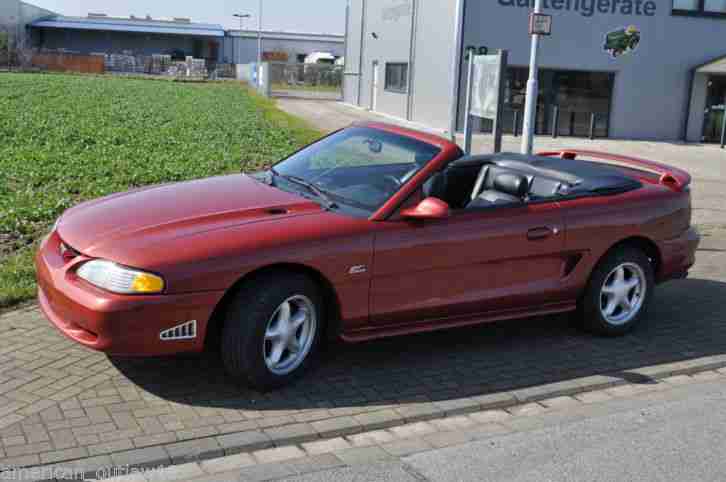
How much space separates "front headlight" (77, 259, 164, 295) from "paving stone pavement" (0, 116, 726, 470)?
0.65 m

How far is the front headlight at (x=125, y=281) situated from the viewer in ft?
14.0

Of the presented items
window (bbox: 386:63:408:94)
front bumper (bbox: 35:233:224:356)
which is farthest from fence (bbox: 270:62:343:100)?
front bumper (bbox: 35:233:224:356)

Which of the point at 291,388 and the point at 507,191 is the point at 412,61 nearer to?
the point at 507,191

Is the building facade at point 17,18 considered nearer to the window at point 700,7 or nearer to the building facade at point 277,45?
the building facade at point 277,45

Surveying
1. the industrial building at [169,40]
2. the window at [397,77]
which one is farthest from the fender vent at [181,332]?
the industrial building at [169,40]

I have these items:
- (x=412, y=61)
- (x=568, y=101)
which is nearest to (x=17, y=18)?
(x=412, y=61)

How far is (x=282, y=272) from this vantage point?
4.67 meters

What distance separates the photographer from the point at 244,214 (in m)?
4.92

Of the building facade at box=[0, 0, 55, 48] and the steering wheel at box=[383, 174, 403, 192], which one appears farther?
the building facade at box=[0, 0, 55, 48]

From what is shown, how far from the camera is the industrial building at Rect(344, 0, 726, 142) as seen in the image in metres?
25.8

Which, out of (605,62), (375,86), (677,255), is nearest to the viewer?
(677,255)

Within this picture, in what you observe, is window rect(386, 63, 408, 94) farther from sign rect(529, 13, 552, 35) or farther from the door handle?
the door handle

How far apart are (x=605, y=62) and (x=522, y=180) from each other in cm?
2228

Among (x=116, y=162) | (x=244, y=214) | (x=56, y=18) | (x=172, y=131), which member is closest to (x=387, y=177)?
(x=244, y=214)
